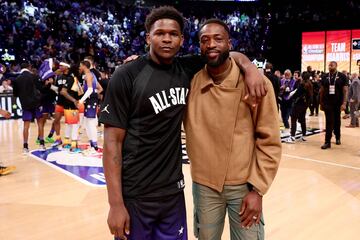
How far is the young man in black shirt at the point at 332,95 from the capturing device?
7.34 meters

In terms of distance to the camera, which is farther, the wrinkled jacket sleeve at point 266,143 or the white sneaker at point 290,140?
the white sneaker at point 290,140

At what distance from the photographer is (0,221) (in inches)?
148

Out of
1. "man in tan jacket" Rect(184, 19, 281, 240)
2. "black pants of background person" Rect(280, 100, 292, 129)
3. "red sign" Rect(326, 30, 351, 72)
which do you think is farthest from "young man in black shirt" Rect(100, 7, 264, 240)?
Answer: "red sign" Rect(326, 30, 351, 72)

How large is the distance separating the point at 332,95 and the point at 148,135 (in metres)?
6.45

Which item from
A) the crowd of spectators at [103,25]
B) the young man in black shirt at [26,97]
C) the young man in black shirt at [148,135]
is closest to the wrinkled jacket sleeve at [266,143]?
the young man in black shirt at [148,135]

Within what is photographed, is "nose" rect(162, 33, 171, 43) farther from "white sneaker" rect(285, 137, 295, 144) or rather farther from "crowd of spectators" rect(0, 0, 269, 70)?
"crowd of spectators" rect(0, 0, 269, 70)

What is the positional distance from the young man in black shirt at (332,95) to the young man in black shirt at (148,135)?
614cm

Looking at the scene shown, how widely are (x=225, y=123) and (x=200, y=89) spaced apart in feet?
0.69

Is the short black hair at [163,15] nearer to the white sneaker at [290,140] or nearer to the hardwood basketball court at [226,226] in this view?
the hardwood basketball court at [226,226]

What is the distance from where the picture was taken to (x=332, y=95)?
743cm

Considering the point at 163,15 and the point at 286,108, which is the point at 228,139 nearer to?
the point at 163,15

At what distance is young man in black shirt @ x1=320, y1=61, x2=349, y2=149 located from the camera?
7340 mm

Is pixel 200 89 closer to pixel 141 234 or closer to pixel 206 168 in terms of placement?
pixel 206 168

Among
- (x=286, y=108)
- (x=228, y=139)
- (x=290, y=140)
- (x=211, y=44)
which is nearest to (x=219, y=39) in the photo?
(x=211, y=44)
